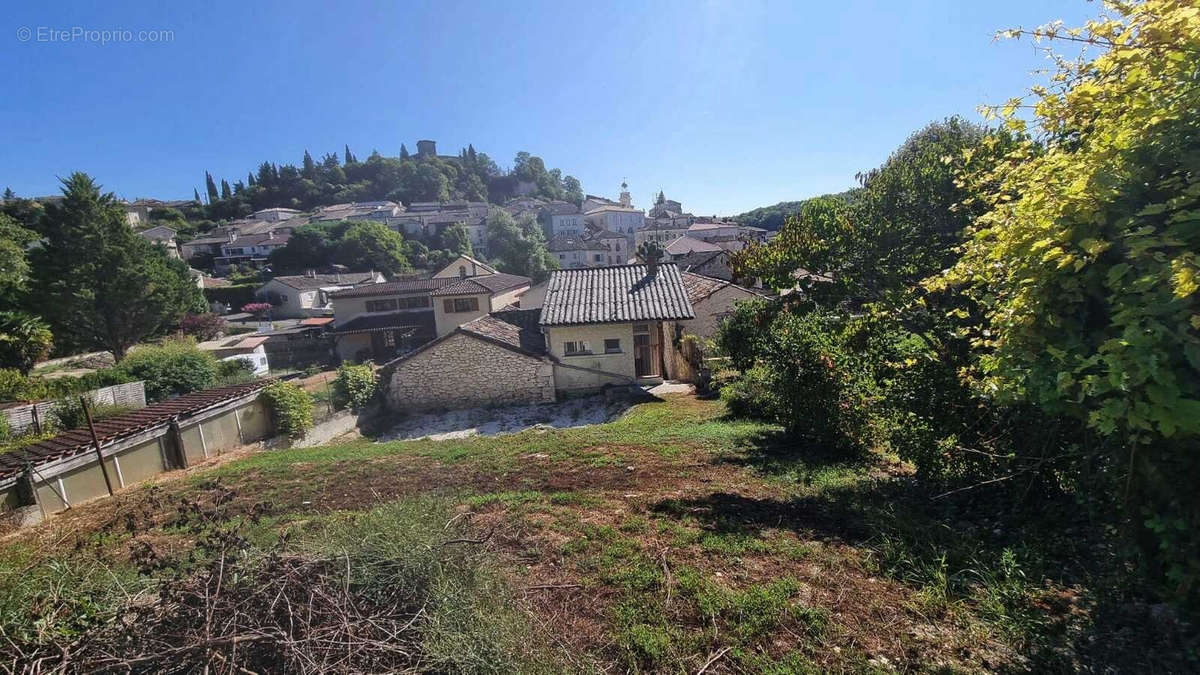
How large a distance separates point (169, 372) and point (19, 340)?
28.0 feet

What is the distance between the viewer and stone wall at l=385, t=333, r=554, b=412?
1917 cm

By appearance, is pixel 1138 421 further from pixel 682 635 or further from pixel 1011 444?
pixel 1011 444

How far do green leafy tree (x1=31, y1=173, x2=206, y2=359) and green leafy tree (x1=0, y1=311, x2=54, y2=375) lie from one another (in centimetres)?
391

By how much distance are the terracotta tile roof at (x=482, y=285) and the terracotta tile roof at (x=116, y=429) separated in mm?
16889

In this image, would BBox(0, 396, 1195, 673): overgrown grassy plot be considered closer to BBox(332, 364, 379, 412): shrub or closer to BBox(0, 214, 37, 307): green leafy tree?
BBox(332, 364, 379, 412): shrub

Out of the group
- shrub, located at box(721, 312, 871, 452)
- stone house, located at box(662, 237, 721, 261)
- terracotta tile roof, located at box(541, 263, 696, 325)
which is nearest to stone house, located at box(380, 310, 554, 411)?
terracotta tile roof, located at box(541, 263, 696, 325)

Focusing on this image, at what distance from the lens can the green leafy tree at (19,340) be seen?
23.3 metres

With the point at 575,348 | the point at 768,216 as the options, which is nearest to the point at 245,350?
the point at 575,348

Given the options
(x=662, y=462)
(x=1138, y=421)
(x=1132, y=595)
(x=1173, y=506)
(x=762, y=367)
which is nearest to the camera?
→ (x=1138, y=421)

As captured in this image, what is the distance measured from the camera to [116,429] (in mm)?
12133

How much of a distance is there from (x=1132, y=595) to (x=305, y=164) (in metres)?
150

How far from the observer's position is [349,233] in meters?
65.5

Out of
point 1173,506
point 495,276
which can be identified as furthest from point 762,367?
point 495,276

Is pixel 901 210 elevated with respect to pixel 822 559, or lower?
elevated
